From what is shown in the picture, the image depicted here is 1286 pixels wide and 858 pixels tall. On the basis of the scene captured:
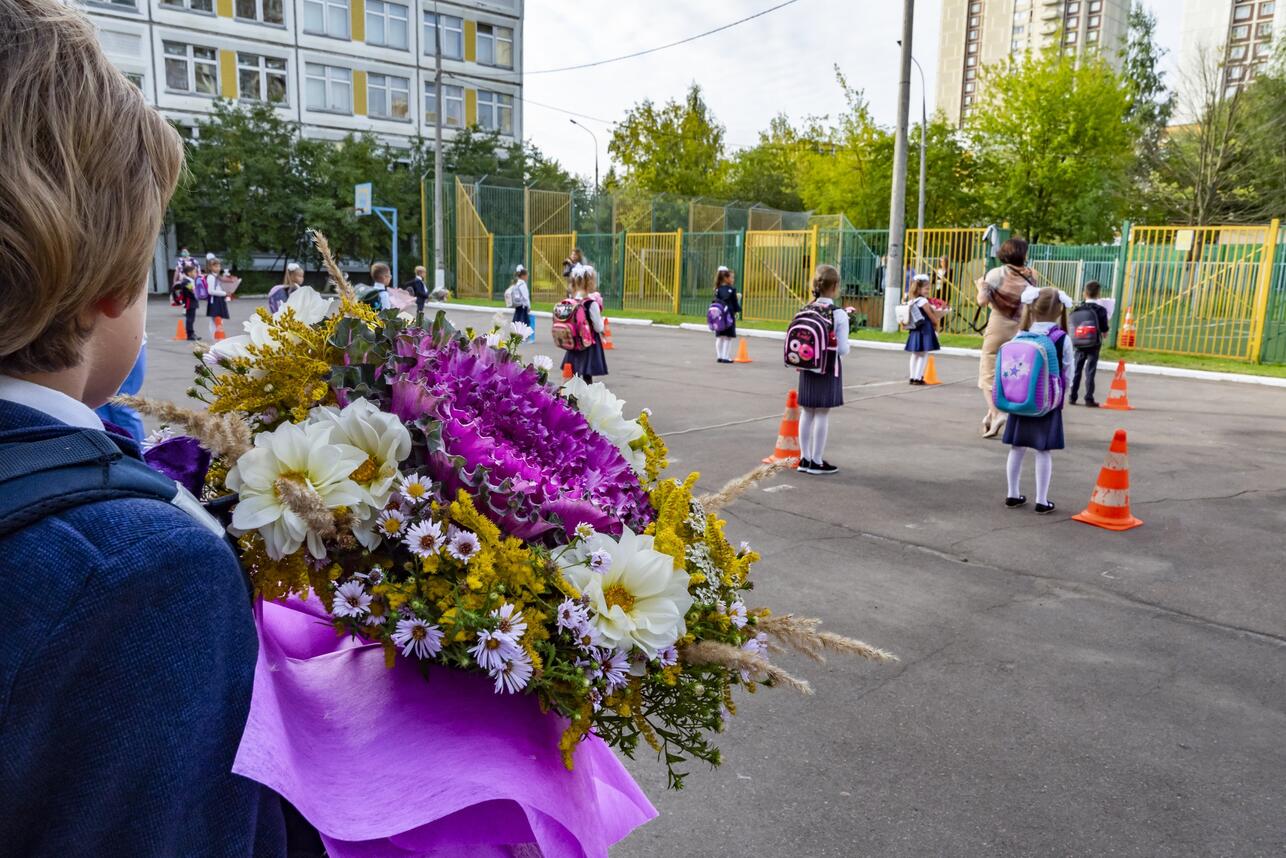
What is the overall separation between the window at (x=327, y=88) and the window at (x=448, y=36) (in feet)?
14.3

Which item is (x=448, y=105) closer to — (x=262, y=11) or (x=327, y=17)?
(x=327, y=17)

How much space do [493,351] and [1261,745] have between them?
Answer: 357 centimetres

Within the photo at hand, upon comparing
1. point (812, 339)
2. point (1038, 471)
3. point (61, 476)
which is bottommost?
point (1038, 471)

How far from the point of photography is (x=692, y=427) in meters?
9.85

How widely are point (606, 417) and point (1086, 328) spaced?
38.9ft

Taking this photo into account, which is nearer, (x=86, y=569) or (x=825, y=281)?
(x=86, y=569)

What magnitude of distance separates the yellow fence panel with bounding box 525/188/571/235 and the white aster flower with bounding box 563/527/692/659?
3353 cm

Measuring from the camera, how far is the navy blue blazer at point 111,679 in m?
0.81

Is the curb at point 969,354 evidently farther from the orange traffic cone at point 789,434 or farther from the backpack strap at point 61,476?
the backpack strap at point 61,476

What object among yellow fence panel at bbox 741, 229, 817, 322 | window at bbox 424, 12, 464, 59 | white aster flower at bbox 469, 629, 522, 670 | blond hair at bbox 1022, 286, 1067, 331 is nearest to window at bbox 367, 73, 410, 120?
window at bbox 424, 12, 464, 59

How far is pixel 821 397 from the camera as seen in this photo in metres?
7.81

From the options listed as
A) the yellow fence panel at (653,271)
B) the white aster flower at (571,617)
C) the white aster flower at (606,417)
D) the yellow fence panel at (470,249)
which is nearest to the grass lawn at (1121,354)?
the yellow fence panel at (653,271)

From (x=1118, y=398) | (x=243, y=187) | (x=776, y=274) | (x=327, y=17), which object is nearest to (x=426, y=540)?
(x=1118, y=398)

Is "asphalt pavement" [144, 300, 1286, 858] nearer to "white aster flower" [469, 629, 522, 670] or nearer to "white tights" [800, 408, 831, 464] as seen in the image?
"white tights" [800, 408, 831, 464]
